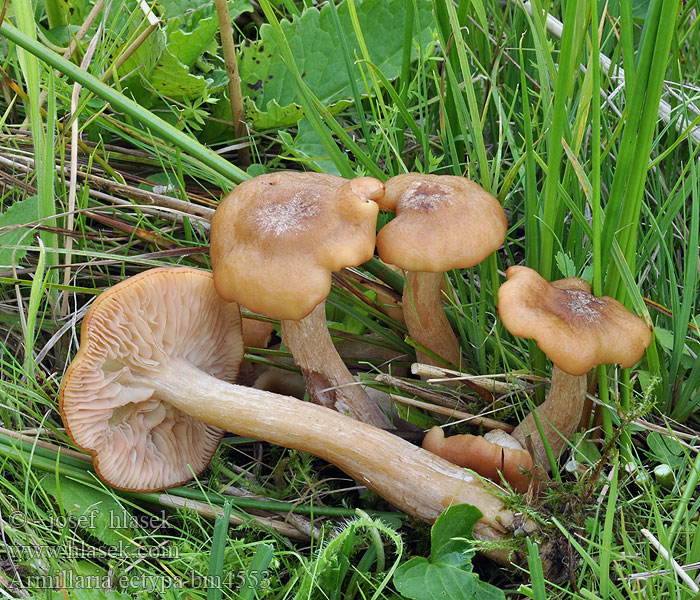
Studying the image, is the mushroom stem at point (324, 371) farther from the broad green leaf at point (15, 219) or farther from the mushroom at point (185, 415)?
the broad green leaf at point (15, 219)

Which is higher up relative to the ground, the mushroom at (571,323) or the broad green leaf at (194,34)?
the broad green leaf at (194,34)

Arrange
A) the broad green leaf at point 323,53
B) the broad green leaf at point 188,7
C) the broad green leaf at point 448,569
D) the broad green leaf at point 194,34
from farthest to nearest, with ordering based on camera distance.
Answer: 1. the broad green leaf at point 188,7
2. the broad green leaf at point 323,53
3. the broad green leaf at point 194,34
4. the broad green leaf at point 448,569

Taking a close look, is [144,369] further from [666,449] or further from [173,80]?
[666,449]

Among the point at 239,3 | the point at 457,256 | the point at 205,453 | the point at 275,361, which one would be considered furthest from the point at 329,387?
the point at 239,3

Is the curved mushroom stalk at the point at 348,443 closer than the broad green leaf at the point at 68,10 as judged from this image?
Yes

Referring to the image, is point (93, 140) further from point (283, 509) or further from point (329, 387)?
point (283, 509)

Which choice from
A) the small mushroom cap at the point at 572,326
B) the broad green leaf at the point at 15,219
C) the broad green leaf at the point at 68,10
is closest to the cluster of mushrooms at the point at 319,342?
the small mushroom cap at the point at 572,326
